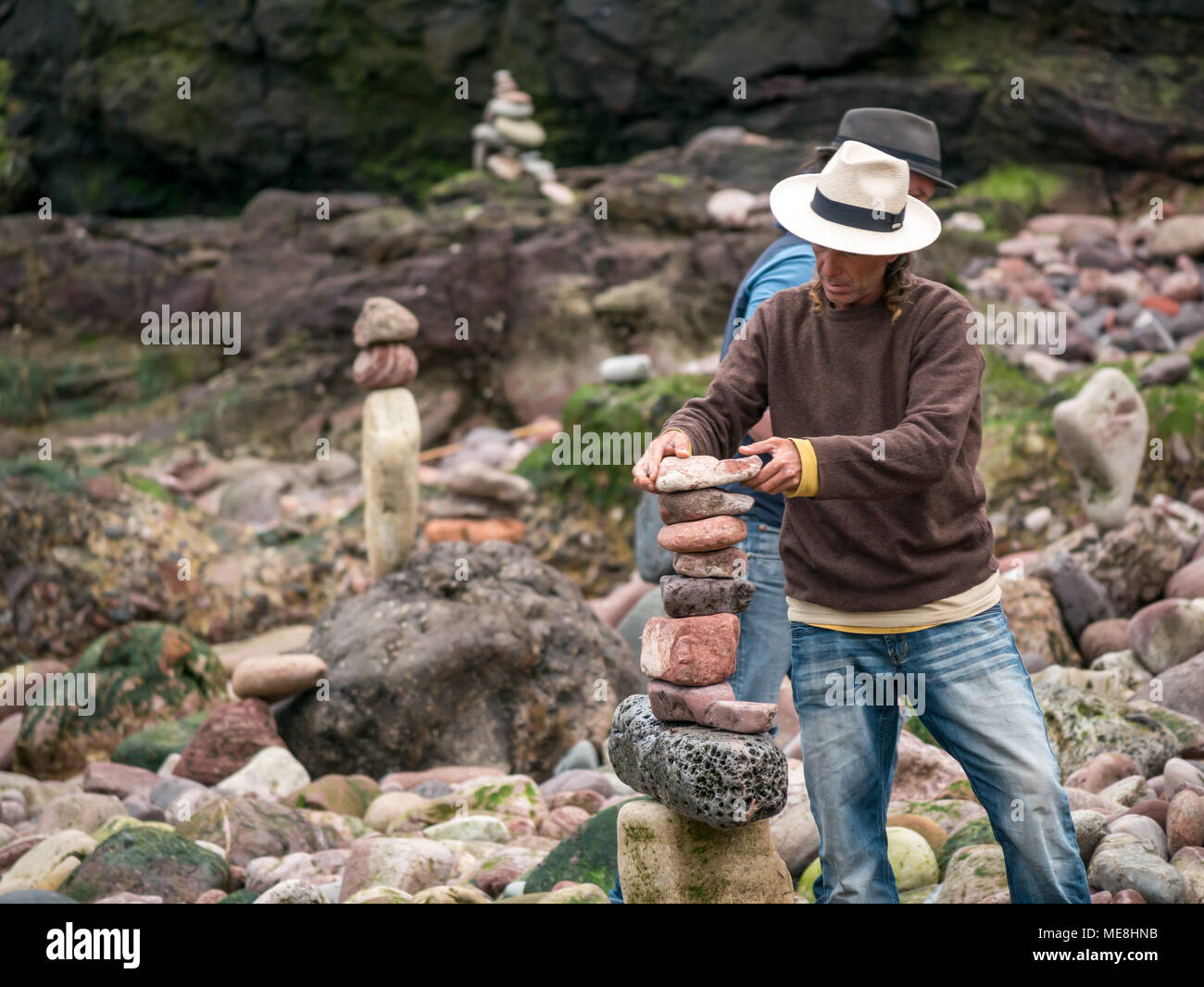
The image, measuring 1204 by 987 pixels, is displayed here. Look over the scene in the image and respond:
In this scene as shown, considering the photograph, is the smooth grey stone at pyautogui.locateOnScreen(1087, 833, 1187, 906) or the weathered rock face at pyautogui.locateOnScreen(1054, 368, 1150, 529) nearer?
the smooth grey stone at pyautogui.locateOnScreen(1087, 833, 1187, 906)

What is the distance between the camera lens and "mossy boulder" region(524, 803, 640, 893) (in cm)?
440

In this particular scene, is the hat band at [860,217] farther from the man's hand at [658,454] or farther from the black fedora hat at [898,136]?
the black fedora hat at [898,136]

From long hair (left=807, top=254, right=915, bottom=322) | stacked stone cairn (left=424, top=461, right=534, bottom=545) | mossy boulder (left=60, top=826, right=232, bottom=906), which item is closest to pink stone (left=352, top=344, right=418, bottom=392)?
stacked stone cairn (left=424, top=461, right=534, bottom=545)

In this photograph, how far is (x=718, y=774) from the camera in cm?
337

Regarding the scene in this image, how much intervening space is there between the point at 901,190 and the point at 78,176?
19475 mm

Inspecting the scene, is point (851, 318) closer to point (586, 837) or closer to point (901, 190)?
point (901, 190)

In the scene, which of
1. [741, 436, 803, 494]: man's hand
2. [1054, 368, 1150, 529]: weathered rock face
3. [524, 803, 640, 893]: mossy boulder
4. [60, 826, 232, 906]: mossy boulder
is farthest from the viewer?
[1054, 368, 1150, 529]: weathered rock face

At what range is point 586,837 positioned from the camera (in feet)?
15.0

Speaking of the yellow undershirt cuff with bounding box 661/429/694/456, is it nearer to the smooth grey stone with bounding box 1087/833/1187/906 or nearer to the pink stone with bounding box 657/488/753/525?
the pink stone with bounding box 657/488/753/525

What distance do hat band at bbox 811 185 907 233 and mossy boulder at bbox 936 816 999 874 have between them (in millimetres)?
2129

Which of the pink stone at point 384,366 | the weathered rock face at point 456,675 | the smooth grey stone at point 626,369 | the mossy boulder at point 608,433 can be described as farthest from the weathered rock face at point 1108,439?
the smooth grey stone at point 626,369

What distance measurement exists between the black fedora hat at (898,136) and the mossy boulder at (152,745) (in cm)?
439

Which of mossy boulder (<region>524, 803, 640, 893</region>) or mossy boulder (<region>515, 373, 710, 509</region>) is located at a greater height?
mossy boulder (<region>515, 373, 710, 509</region>)

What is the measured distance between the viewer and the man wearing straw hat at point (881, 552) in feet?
10.2
